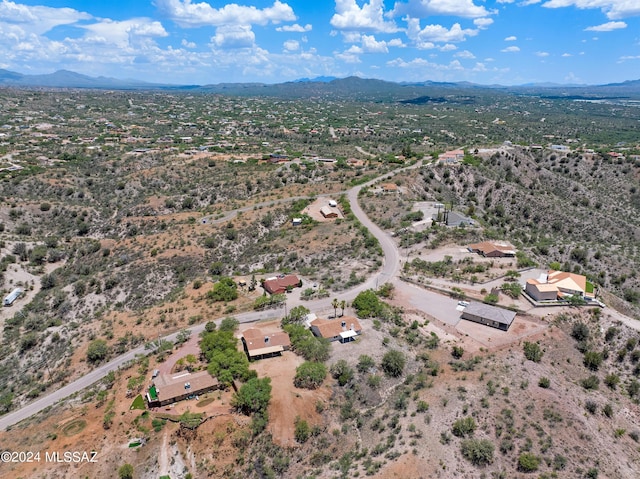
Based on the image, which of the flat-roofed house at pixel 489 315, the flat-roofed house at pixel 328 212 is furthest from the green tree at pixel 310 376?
the flat-roofed house at pixel 328 212

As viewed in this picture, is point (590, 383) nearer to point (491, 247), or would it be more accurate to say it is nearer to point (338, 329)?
point (338, 329)

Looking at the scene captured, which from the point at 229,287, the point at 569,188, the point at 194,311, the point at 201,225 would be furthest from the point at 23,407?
the point at 569,188

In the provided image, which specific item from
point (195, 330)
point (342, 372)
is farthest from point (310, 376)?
point (195, 330)

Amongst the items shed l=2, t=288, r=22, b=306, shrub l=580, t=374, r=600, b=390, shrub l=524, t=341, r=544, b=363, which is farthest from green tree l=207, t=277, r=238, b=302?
A: shrub l=580, t=374, r=600, b=390

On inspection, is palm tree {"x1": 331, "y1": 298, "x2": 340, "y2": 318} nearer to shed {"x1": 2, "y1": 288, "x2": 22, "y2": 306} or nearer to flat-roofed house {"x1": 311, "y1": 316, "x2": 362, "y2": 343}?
flat-roofed house {"x1": 311, "y1": 316, "x2": 362, "y2": 343}

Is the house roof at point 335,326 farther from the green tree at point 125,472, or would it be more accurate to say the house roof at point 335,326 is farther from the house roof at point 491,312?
the green tree at point 125,472

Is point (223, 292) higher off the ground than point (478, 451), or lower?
lower
